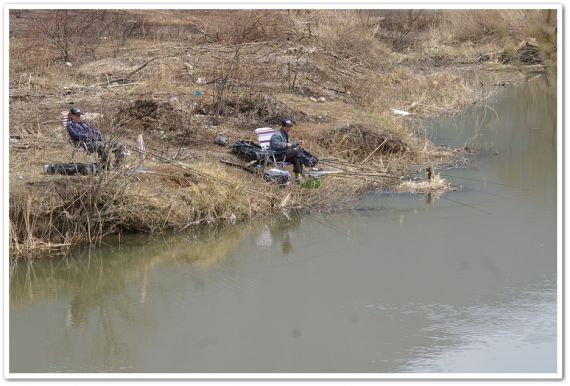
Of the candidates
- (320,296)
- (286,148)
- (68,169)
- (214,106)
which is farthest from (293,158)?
(214,106)

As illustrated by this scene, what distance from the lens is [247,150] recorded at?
10.7 metres

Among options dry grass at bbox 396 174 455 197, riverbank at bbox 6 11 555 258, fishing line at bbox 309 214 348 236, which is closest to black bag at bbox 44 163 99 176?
riverbank at bbox 6 11 555 258

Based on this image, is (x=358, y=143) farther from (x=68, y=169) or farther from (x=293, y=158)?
(x=68, y=169)

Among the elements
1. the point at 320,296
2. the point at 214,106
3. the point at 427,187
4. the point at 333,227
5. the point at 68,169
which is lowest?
the point at 320,296

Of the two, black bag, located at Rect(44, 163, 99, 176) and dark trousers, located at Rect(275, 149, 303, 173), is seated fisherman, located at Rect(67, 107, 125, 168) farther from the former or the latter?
dark trousers, located at Rect(275, 149, 303, 173)

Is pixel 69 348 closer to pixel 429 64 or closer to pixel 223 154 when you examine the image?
pixel 223 154

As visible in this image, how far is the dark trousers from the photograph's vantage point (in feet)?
32.6

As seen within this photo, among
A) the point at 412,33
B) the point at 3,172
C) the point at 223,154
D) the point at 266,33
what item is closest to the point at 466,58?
the point at 412,33

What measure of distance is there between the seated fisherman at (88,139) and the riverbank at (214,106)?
22 centimetres

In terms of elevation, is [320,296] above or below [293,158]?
below

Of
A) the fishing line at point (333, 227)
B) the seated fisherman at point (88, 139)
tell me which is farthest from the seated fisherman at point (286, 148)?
the seated fisherman at point (88, 139)

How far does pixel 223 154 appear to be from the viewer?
10938 mm

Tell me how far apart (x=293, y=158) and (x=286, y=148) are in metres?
0.19

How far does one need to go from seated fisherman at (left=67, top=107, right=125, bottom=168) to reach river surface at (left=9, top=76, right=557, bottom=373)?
942 millimetres
